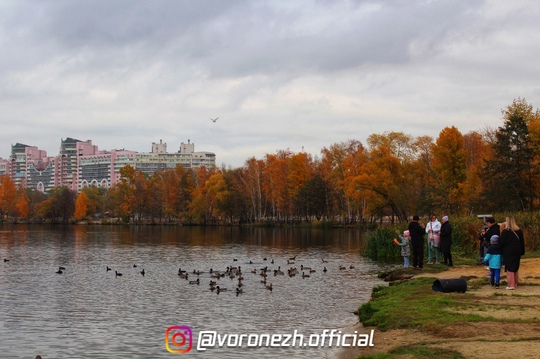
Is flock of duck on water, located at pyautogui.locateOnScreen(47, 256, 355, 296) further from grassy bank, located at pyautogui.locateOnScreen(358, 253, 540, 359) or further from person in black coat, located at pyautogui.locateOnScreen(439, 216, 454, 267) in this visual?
grassy bank, located at pyautogui.locateOnScreen(358, 253, 540, 359)

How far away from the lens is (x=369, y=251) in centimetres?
4369

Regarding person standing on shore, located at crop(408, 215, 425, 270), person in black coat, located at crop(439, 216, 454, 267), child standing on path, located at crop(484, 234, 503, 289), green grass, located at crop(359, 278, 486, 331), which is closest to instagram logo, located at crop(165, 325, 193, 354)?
green grass, located at crop(359, 278, 486, 331)

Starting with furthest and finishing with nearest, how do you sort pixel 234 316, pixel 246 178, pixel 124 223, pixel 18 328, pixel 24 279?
pixel 124 223
pixel 246 178
pixel 24 279
pixel 234 316
pixel 18 328

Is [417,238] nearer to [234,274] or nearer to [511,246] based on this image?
[511,246]

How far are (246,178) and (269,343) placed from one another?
109m

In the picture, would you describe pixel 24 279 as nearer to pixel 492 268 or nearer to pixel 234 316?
pixel 234 316

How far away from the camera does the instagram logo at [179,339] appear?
16.7 meters

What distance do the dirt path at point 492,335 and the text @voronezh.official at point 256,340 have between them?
75cm

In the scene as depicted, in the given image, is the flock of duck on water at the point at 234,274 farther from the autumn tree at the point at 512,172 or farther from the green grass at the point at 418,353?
the autumn tree at the point at 512,172

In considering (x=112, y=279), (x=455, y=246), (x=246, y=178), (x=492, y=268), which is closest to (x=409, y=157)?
(x=246, y=178)

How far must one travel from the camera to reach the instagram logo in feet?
54.8

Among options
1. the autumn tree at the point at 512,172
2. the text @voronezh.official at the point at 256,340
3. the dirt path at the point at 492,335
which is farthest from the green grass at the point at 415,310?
the autumn tree at the point at 512,172

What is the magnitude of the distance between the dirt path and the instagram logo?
15.1 feet

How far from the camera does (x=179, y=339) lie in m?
17.9
